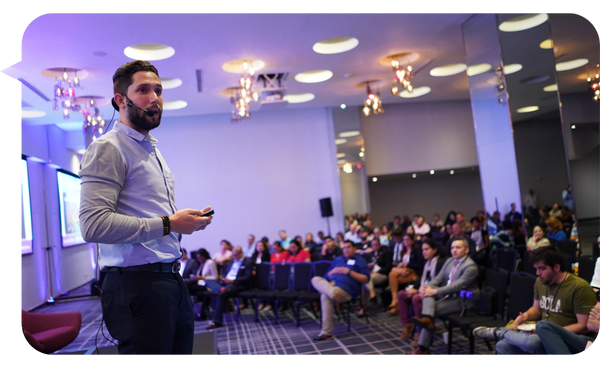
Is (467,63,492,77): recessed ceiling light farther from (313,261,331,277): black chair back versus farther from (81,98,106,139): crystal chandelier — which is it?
(81,98,106,139): crystal chandelier

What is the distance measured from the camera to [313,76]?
373 inches

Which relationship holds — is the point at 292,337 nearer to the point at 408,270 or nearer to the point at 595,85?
the point at 408,270

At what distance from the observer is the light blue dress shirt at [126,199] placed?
123cm

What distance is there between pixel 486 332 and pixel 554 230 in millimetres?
2333

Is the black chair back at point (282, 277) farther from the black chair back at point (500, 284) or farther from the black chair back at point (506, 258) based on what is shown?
the black chair back at point (500, 284)

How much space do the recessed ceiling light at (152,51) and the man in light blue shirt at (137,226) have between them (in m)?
5.88

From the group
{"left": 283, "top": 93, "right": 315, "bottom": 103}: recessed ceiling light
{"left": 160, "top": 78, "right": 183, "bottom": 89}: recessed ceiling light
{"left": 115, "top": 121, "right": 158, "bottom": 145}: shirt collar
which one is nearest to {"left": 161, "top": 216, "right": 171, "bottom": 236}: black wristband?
{"left": 115, "top": 121, "right": 158, "bottom": 145}: shirt collar

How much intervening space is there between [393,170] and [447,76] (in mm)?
3418

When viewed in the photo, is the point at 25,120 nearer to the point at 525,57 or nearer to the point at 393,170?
the point at 525,57

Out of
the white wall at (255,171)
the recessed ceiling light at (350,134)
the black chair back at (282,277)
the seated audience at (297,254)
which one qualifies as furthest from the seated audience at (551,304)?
the recessed ceiling light at (350,134)

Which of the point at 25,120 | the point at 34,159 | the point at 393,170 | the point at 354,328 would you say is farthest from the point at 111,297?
the point at 393,170

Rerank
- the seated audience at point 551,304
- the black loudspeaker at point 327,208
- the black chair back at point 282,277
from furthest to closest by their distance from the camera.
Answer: the black loudspeaker at point 327,208 < the black chair back at point 282,277 < the seated audience at point 551,304

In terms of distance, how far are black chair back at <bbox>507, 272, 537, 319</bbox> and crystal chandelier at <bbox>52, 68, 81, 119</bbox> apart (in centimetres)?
619

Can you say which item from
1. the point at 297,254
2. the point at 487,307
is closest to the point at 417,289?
the point at 487,307
